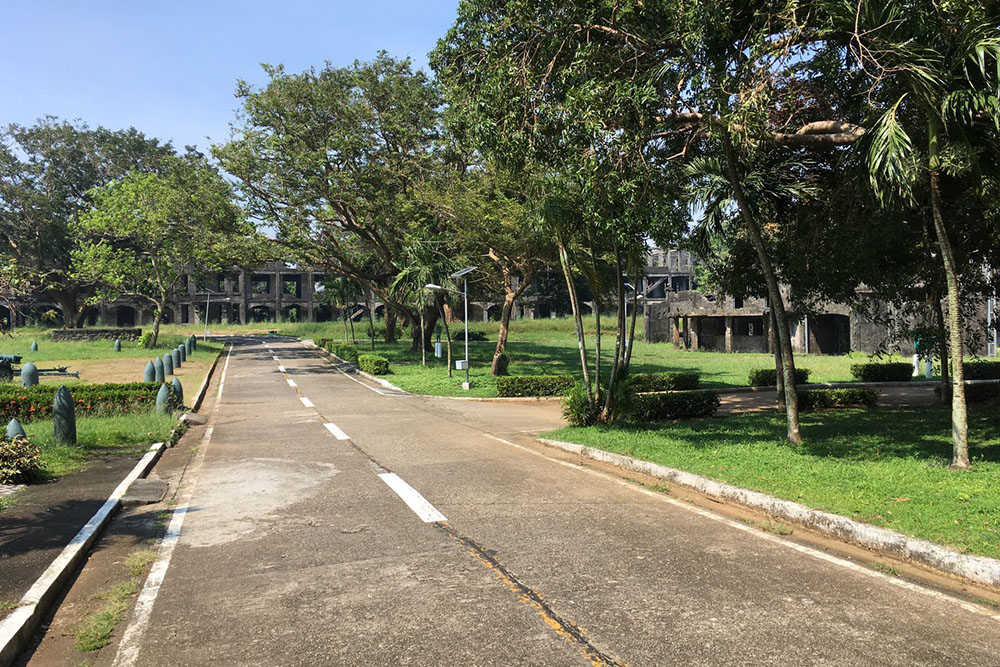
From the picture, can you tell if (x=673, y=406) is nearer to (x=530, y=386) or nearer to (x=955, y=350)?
(x=955, y=350)

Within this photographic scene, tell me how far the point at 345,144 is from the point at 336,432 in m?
19.2

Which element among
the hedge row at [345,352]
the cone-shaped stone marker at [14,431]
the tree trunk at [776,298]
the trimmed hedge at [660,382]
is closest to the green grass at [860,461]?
the tree trunk at [776,298]

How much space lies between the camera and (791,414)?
10477 mm

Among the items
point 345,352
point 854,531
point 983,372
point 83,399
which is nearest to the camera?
point 854,531

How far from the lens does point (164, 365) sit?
25.9 metres

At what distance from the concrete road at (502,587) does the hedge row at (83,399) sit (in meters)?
7.79

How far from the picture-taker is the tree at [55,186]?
5947 cm

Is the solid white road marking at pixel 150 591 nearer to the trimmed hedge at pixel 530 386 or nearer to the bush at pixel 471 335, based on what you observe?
the trimmed hedge at pixel 530 386

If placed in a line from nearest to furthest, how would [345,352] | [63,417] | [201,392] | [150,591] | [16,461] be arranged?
[150,591] → [16,461] → [63,417] → [201,392] → [345,352]

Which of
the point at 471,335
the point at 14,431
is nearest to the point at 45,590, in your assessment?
the point at 14,431

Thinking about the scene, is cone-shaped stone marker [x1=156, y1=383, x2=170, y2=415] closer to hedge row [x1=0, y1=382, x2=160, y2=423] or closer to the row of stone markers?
hedge row [x1=0, y1=382, x2=160, y2=423]

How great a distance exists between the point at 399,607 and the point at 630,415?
32.6 ft

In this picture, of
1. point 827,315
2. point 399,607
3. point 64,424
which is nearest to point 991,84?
point 399,607

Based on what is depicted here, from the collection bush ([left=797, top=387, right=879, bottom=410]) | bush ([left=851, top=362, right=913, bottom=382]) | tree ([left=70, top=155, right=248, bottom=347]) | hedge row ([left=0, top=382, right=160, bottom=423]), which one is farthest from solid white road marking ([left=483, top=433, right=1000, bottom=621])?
tree ([left=70, top=155, right=248, bottom=347])
